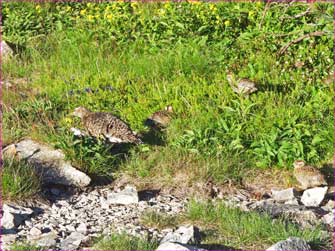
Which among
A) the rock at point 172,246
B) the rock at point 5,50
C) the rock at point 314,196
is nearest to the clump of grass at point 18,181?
the rock at point 172,246

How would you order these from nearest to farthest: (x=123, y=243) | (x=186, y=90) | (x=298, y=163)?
(x=123, y=243) → (x=298, y=163) → (x=186, y=90)

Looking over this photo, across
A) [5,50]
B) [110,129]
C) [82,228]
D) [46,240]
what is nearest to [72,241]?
[46,240]

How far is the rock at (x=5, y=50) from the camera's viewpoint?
29.6 ft

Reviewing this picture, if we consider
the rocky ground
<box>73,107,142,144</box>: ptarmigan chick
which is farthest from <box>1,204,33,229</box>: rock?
<box>73,107,142,144</box>: ptarmigan chick

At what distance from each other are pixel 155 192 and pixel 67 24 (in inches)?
166

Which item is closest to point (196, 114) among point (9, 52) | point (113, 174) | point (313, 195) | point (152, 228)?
point (113, 174)

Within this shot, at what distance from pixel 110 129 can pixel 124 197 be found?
0.98 metres

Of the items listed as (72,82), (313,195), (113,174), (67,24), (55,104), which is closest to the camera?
(313,195)

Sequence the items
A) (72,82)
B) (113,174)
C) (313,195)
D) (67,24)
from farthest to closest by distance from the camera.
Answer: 1. (67,24)
2. (72,82)
3. (113,174)
4. (313,195)

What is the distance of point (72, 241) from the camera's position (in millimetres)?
5141

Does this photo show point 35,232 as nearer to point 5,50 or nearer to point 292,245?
point 292,245

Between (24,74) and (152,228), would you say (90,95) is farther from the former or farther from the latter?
(152,228)

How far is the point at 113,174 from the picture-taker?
6520 millimetres

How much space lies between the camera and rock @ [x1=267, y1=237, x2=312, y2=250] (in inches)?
182
